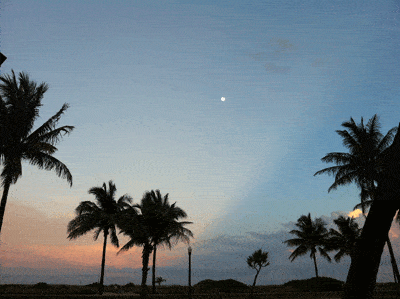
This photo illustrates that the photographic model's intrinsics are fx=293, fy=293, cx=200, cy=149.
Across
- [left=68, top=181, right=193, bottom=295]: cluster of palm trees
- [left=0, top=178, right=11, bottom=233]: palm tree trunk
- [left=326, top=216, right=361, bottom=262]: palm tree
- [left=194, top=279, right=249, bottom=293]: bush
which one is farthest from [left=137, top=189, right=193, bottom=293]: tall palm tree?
[left=326, top=216, right=361, bottom=262]: palm tree

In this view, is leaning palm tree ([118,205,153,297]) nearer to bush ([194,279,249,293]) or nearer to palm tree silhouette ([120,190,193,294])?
palm tree silhouette ([120,190,193,294])

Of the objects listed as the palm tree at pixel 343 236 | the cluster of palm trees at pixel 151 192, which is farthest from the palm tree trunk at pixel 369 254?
the palm tree at pixel 343 236

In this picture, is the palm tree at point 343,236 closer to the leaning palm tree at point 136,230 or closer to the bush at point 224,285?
the bush at point 224,285

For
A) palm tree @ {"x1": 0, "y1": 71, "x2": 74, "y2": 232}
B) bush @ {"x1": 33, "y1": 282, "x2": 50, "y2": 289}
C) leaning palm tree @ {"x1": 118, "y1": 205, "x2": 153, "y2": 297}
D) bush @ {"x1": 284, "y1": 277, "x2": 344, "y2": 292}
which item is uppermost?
palm tree @ {"x1": 0, "y1": 71, "x2": 74, "y2": 232}

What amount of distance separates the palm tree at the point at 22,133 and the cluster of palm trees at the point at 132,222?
50.6 ft

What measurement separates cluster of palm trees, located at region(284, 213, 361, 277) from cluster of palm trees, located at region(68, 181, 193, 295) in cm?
2404

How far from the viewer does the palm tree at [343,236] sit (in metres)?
45.8

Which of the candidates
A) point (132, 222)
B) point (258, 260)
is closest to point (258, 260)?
point (258, 260)

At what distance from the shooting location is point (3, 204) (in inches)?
708

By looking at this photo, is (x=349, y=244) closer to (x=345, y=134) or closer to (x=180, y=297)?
(x=345, y=134)

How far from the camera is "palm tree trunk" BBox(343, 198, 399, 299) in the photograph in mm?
2869

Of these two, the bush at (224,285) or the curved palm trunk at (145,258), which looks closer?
the curved palm trunk at (145,258)

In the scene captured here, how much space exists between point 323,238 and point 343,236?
12.1 feet

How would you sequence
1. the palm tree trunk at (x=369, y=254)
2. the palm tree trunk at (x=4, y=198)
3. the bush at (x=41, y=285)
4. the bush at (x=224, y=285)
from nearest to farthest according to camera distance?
the palm tree trunk at (x=369, y=254), the palm tree trunk at (x=4, y=198), the bush at (x=41, y=285), the bush at (x=224, y=285)
